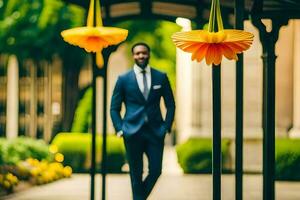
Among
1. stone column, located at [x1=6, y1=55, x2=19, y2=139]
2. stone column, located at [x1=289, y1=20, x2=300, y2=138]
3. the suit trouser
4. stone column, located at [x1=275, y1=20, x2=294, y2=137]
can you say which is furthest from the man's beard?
Result: stone column, located at [x1=6, y1=55, x2=19, y2=139]

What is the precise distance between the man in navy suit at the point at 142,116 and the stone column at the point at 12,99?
2616 centimetres

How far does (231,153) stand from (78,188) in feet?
19.5

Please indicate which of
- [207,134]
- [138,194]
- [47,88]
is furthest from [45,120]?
[138,194]

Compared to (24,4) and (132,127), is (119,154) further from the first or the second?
(132,127)

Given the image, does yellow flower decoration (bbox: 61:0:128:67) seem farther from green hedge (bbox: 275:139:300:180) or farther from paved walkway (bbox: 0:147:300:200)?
green hedge (bbox: 275:139:300:180)

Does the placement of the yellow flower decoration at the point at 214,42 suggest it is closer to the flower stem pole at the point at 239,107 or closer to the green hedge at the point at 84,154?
the flower stem pole at the point at 239,107

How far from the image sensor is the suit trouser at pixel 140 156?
9195 millimetres

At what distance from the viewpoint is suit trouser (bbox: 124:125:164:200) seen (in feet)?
30.2

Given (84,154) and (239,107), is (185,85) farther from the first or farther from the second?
(239,107)

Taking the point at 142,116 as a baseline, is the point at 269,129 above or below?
below

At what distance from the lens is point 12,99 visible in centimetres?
3572

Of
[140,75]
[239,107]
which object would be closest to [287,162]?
[140,75]

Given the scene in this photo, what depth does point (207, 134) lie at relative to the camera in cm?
2217

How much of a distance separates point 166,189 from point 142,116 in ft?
22.3
